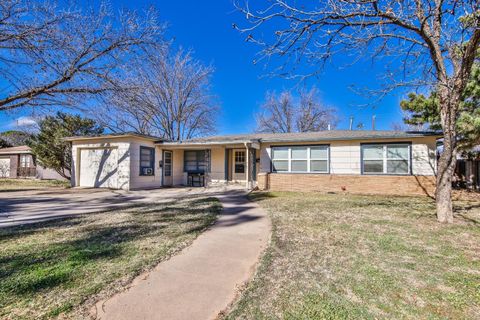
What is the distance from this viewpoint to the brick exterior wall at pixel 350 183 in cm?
1035

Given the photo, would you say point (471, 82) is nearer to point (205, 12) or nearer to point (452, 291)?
point (205, 12)

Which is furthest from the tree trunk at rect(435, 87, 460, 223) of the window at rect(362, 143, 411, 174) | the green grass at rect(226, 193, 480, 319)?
the window at rect(362, 143, 411, 174)

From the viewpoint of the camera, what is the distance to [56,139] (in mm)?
15383

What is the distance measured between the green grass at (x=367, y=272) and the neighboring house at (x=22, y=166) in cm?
2235

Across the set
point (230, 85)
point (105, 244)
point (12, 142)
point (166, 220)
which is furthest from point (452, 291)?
point (12, 142)

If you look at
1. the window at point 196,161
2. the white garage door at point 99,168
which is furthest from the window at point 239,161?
the white garage door at point 99,168

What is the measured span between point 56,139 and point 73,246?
14.6 m

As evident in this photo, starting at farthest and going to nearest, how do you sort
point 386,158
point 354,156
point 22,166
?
point 22,166 < point 354,156 < point 386,158

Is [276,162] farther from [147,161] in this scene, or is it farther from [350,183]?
[147,161]

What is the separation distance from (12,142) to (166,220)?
37180mm

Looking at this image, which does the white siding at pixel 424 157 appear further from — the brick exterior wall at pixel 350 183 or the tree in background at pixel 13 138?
the tree in background at pixel 13 138

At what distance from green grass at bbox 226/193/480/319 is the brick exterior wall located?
5.09m

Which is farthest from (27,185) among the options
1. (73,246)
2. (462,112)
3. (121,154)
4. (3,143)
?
(462,112)

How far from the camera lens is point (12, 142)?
31609 mm
